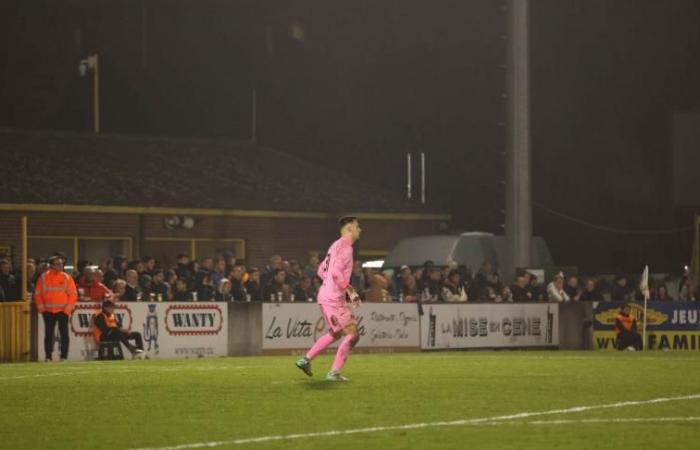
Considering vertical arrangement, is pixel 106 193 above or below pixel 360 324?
above

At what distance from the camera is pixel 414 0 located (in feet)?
172

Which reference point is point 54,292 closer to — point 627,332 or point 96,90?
point 627,332

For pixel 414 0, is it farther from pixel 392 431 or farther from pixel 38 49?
pixel 392 431

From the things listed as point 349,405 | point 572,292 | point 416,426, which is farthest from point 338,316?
point 572,292

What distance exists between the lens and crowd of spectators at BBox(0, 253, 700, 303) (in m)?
28.5

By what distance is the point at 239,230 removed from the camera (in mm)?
46219

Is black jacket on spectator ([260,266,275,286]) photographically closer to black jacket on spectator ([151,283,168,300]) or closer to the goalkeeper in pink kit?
black jacket on spectator ([151,283,168,300])

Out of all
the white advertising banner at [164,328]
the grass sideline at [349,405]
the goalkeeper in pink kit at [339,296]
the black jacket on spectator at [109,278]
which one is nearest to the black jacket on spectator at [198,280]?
the white advertising banner at [164,328]

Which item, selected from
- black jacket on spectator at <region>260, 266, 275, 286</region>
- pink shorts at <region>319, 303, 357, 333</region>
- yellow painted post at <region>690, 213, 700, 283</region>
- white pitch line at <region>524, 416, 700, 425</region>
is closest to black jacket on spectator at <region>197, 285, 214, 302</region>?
black jacket on spectator at <region>260, 266, 275, 286</region>

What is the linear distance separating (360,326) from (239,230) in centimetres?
1594

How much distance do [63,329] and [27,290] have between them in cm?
163

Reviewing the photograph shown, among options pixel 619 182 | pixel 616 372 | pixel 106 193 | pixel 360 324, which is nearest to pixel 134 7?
pixel 106 193

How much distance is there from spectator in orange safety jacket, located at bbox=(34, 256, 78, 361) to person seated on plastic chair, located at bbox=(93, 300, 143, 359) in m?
0.64

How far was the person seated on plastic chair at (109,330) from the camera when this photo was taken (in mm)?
27281
